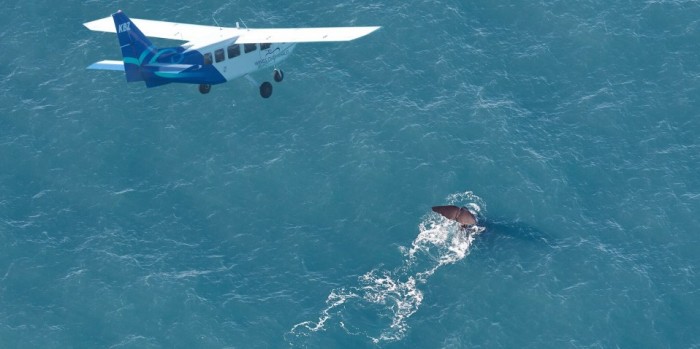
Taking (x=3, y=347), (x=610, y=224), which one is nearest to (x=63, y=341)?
(x=3, y=347)

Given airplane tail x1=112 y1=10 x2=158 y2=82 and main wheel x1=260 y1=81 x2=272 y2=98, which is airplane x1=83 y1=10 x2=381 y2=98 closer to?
airplane tail x1=112 y1=10 x2=158 y2=82

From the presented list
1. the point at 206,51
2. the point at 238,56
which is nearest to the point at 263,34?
the point at 238,56

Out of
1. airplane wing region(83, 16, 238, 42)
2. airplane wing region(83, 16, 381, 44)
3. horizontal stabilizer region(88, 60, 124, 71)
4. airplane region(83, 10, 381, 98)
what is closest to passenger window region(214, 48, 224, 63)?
Result: airplane region(83, 10, 381, 98)

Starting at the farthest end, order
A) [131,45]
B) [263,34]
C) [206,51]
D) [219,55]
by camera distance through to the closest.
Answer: [219,55] → [263,34] → [206,51] → [131,45]

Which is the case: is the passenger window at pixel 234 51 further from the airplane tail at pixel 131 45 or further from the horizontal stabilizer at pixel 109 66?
the horizontal stabilizer at pixel 109 66

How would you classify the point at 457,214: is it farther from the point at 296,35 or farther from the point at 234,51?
the point at 234,51

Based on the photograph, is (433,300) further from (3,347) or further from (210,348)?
(3,347)
